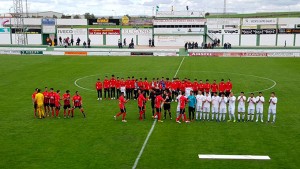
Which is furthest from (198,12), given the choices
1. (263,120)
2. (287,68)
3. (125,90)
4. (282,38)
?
(263,120)

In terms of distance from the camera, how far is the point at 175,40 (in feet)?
211

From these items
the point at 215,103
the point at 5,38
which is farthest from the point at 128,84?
the point at 5,38

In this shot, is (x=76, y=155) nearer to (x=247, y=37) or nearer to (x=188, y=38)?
(x=188, y=38)

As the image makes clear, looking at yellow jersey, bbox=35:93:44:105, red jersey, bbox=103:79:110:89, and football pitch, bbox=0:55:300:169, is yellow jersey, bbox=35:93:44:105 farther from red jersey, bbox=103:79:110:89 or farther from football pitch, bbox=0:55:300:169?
red jersey, bbox=103:79:110:89

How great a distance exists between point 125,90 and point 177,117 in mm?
6710

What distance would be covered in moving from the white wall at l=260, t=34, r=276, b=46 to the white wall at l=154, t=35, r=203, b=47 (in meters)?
11.7

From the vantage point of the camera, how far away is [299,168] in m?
12.9

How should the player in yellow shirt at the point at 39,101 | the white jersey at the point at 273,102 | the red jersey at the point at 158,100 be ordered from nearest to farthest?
the white jersey at the point at 273,102, the red jersey at the point at 158,100, the player in yellow shirt at the point at 39,101

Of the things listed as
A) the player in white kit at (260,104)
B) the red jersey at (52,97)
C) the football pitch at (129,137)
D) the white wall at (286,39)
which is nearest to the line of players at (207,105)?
the player in white kit at (260,104)

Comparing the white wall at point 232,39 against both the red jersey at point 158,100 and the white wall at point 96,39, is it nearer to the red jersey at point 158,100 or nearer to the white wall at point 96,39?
the white wall at point 96,39

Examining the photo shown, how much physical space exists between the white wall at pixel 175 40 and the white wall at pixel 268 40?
1174cm

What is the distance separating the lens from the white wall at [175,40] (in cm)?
6353

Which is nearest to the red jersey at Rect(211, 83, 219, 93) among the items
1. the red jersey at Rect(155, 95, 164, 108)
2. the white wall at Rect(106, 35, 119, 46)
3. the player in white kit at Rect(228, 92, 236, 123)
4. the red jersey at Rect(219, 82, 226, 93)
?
the red jersey at Rect(219, 82, 226, 93)

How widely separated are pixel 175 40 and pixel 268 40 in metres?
17.4
